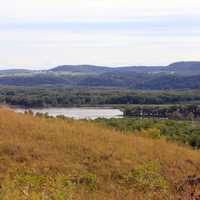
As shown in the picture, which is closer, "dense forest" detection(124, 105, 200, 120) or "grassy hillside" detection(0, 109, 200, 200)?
"grassy hillside" detection(0, 109, 200, 200)

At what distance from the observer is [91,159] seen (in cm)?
1358

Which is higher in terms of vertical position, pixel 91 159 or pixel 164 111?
pixel 91 159

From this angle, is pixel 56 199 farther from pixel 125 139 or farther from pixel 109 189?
pixel 125 139

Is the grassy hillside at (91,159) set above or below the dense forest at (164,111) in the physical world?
above

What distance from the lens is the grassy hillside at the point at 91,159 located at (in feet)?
36.0

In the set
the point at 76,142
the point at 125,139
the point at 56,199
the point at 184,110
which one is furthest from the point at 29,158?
the point at 184,110

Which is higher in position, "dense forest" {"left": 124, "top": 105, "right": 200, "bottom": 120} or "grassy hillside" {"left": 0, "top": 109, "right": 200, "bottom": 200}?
"grassy hillside" {"left": 0, "top": 109, "right": 200, "bottom": 200}

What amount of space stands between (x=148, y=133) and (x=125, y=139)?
9.04 ft

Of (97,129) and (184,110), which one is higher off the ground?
(97,129)

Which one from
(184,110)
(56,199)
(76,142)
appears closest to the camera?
(56,199)

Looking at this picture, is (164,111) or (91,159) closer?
(91,159)

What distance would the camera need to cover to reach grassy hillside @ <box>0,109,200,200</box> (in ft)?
36.0

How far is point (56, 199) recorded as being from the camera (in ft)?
23.2

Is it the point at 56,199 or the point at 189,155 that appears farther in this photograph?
the point at 189,155
